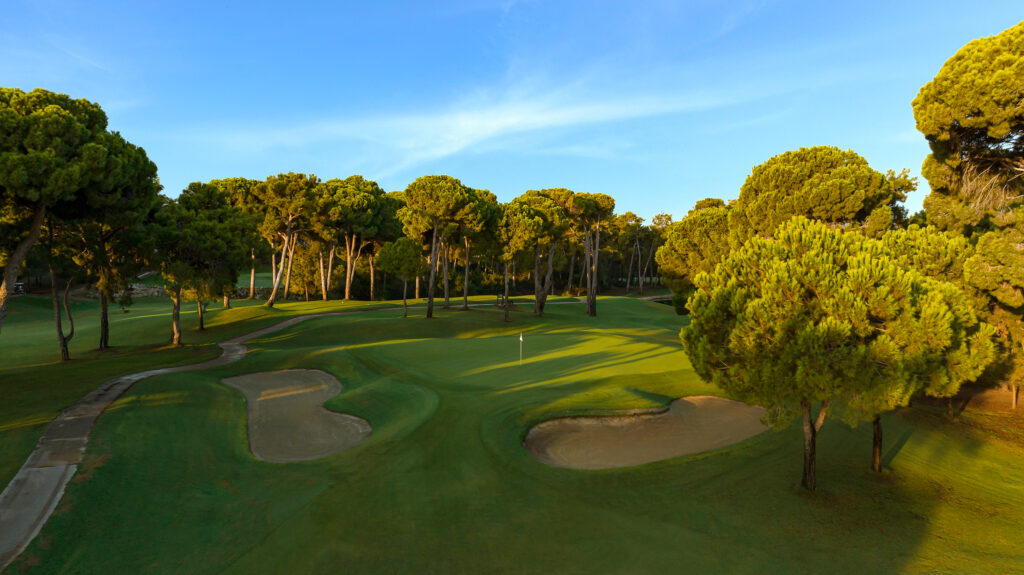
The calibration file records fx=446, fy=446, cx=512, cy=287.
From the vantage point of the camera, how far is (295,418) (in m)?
17.6

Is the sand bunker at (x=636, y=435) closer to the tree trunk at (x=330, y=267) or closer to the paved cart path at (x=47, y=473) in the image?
the paved cart path at (x=47, y=473)

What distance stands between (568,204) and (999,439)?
146 feet

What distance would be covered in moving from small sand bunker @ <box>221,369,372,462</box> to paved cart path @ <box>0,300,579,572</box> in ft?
14.3

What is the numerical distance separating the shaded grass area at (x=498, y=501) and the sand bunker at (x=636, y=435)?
2.19 feet

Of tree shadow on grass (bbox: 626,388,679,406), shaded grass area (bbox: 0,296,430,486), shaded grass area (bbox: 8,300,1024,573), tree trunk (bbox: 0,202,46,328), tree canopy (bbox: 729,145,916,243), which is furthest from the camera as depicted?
tree canopy (bbox: 729,145,916,243)

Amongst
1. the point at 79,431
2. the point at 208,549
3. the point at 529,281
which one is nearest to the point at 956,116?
the point at 208,549

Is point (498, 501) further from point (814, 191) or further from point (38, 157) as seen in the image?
point (814, 191)

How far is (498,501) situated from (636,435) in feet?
21.4

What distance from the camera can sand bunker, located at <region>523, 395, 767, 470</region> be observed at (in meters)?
13.6

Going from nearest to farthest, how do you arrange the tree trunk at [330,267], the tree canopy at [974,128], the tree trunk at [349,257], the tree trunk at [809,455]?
the tree trunk at [809,455] < the tree canopy at [974,128] < the tree trunk at [330,267] < the tree trunk at [349,257]

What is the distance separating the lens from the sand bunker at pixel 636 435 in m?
13.6

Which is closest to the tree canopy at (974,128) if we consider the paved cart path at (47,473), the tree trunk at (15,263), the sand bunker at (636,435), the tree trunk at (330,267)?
A: the sand bunker at (636,435)

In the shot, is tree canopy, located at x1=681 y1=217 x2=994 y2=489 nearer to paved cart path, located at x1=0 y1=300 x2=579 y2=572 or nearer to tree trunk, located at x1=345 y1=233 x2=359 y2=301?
paved cart path, located at x1=0 y1=300 x2=579 y2=572

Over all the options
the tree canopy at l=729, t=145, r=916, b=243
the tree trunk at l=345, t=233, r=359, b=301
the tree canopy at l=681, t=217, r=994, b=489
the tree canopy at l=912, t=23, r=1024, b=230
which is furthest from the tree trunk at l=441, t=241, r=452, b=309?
the tree canopy at l=681, t=217, r=994, b=489
